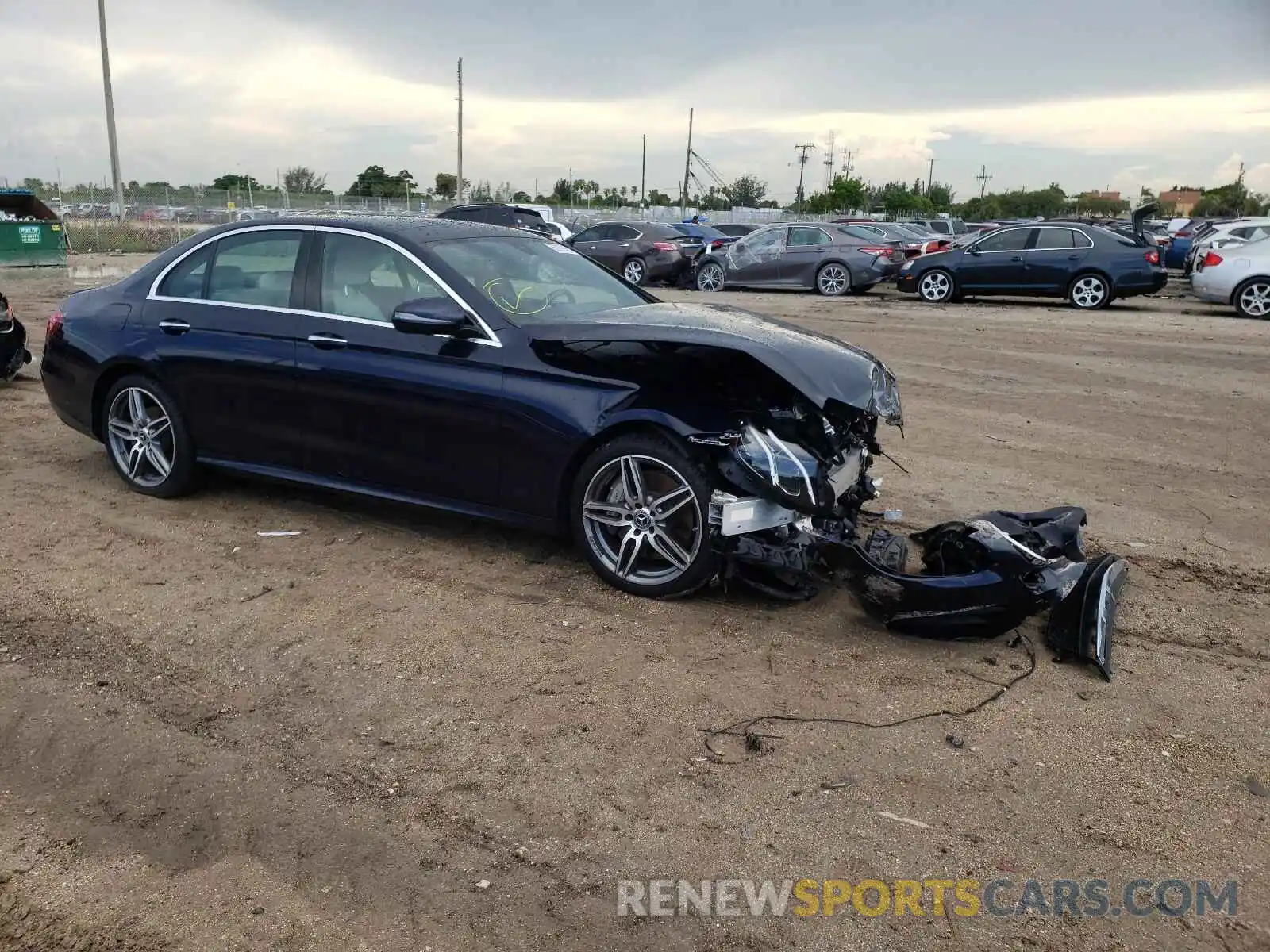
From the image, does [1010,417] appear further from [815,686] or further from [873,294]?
[873,294]

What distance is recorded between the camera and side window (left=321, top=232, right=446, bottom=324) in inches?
200

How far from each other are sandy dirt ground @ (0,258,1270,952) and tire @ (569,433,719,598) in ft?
0.48

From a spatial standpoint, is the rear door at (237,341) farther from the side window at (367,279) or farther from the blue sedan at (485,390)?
the side window at (367,279)

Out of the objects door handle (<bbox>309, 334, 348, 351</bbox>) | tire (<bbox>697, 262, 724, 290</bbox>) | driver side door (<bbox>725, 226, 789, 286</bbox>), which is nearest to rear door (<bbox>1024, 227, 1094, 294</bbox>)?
driver side door (<bbox>725, 226, 789, 286</bbox>)

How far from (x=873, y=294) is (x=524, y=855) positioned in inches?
743

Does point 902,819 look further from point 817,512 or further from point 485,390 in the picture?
point 485,390

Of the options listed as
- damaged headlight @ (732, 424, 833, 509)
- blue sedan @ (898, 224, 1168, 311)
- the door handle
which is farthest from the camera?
blue sedan @ (898, 224, 1168, 311)

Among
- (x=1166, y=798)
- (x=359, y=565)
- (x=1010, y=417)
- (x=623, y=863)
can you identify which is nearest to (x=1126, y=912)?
(x=1166, y=798)

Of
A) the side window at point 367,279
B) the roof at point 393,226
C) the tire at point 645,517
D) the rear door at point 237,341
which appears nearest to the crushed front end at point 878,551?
the tire at point 645,517

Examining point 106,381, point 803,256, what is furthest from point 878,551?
point 803,256

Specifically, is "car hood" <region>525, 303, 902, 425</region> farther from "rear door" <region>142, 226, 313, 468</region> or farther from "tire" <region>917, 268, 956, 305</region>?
"tire" <region>917, 268, 956, 305</region>

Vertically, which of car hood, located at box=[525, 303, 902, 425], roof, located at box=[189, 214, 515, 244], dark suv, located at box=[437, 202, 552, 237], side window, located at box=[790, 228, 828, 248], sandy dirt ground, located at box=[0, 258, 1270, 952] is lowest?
sandy dirt ground, located at box=[0, 258, 1270, 952]

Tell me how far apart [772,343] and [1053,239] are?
1525cm

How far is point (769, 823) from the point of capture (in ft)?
9.87
